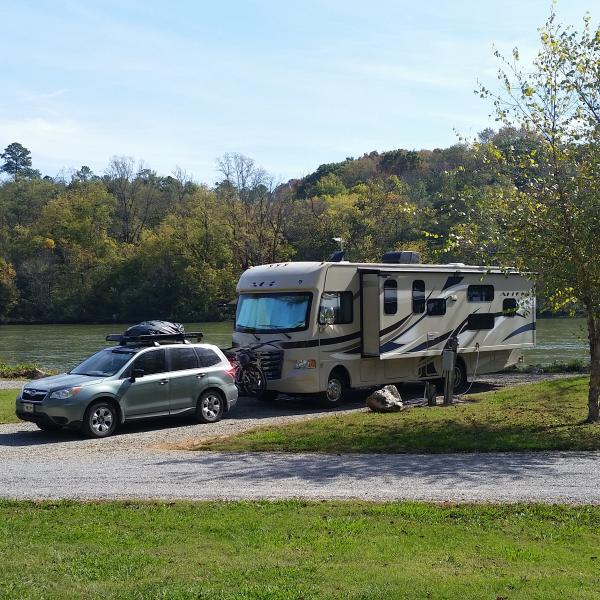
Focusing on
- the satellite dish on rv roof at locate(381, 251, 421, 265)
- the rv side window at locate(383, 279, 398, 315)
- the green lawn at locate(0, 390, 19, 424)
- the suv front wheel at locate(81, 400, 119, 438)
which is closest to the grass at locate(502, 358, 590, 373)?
the satellite dish on rv roof at locate(381, 251, 421, 265)

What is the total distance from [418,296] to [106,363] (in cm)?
792

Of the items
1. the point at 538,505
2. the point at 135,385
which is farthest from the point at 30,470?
the point at 538,505

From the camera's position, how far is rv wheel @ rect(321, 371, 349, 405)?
19.1 m

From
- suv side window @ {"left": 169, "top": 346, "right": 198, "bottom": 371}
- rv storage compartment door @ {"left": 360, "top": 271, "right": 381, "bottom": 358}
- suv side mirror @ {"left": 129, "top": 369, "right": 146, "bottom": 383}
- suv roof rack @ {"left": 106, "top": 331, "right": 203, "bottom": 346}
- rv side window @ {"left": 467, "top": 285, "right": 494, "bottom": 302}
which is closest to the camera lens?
suv side mirror @ {"left": 129, "top": 369, "right": 146, "bottom": 383}

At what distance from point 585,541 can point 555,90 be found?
353 inches

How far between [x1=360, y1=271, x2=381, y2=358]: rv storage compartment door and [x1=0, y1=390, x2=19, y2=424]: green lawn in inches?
308

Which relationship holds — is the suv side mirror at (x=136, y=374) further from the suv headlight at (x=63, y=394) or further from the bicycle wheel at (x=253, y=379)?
the bicycle wheel at (x=253, y=379)

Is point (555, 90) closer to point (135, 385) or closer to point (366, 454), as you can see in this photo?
point (366, 454)

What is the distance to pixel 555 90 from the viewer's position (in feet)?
46.6

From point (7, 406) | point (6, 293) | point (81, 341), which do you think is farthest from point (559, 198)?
point (6, 293)

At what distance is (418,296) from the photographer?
2050 cm

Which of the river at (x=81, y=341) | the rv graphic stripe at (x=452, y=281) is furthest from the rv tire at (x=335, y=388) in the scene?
the river at (x=81, y=341)

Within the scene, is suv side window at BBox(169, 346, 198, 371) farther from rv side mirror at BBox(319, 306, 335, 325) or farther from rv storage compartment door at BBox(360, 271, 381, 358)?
rv storage compartment door at BBox(360, 271, 381, 358)

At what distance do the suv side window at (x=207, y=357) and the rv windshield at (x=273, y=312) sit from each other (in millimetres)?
2053
